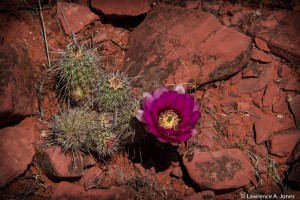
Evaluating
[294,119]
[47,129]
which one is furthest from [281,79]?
[47,129]

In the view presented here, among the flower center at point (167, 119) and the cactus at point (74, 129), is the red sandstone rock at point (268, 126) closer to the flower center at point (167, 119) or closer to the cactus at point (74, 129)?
the flower center at point (167, 119)

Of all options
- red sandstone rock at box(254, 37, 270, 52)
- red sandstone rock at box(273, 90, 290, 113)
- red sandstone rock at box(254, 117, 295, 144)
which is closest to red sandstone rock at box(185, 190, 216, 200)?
red sandstone rock at box(254, 117, 295, 144)

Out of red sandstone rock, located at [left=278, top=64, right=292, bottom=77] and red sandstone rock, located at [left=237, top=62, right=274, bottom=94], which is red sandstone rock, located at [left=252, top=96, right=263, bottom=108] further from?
red sandstone rock, located at [left=278, top=64, right=292, bottom=77]

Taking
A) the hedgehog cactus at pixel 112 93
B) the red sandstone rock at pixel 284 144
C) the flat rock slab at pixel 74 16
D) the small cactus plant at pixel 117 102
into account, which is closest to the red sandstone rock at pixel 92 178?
the small cactus plant at pixel 117 102

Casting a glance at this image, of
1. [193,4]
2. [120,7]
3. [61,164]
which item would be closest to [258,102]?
[193,4]

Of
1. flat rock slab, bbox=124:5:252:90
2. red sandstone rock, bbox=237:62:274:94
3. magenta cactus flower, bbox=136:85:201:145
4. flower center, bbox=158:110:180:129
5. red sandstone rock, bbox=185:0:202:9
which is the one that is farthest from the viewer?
red sandstone rock, bbox=185:0:202:9

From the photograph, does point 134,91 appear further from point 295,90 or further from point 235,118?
point 295,90

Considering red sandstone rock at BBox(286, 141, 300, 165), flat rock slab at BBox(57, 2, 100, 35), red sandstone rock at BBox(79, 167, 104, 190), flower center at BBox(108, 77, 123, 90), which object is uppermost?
flat rock slab at BBox(57, 2, 100, 35)
